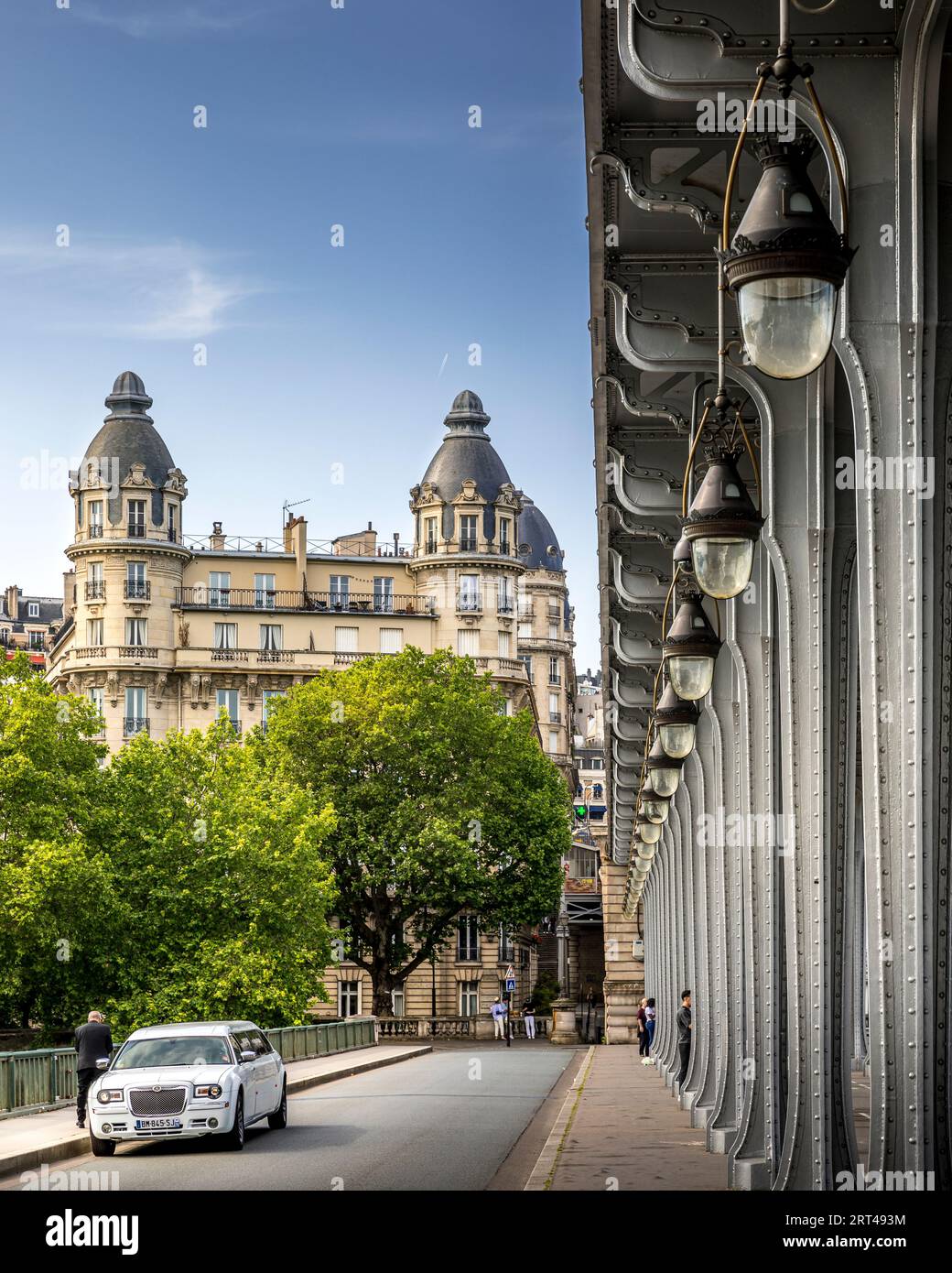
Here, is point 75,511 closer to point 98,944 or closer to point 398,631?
point 398,631

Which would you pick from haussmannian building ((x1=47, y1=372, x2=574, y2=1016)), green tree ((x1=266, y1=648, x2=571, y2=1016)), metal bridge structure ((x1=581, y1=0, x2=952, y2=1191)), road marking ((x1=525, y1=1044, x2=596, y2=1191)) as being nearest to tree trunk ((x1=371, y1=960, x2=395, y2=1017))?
green tree ((x1=266, y1=648, x2=571, y2=1016))

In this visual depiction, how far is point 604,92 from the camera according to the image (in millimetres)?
10922

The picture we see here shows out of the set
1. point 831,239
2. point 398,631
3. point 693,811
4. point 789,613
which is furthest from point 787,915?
point 398,631

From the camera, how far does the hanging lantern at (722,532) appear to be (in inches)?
429

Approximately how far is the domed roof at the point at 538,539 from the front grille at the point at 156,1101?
13600 centimetres

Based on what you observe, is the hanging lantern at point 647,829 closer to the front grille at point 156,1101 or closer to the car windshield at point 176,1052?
the car windshield at point 176,1052

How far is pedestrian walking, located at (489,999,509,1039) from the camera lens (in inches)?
2921

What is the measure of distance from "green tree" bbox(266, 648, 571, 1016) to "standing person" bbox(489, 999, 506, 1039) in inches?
159

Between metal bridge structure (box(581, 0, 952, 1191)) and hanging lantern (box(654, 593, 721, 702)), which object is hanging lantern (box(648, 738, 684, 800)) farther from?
hanging lantern (box(654, 593, 721, 702))

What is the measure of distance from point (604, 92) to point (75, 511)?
94.2 metres
